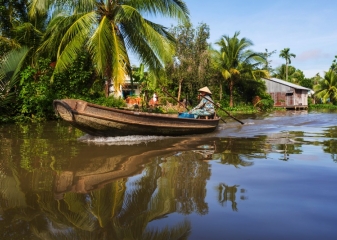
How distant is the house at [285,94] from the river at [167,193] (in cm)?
2730

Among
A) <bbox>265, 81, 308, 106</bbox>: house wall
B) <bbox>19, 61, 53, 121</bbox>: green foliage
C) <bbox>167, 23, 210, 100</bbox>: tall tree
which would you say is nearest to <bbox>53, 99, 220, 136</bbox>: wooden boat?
<bbox>19, 61, 53, 121</bbox>: green foliage

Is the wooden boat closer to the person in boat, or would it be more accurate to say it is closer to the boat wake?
the boat wake

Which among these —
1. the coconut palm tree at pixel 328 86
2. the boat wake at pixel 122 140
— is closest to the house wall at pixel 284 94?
the coconut palm tree at pixel 328 86

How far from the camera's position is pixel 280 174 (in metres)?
5.02

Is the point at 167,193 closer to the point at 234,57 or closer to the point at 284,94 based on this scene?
the point at 234,57

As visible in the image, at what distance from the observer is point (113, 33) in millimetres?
11430

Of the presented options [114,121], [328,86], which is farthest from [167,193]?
[328,86]

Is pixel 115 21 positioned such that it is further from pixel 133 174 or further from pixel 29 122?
pixel 133 174

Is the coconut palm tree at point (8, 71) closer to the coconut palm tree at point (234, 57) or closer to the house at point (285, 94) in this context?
the coconut palm tree at point (234, 57)

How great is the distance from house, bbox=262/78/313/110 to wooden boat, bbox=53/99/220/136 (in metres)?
26.1

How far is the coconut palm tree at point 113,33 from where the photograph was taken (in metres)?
11.0

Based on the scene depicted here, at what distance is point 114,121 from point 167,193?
4322 millimetres

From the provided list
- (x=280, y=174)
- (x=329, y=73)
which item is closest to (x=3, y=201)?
(x=280, y=174)

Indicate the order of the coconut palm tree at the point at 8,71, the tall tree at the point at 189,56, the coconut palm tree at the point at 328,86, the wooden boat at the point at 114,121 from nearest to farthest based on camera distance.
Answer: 1. the wooden boat at the point at 114,121
2. the coconut palm tree at the point at 8,71
3. the tall tree at the point at 189,56
4. the coconut palm tree at the point at 328,86
